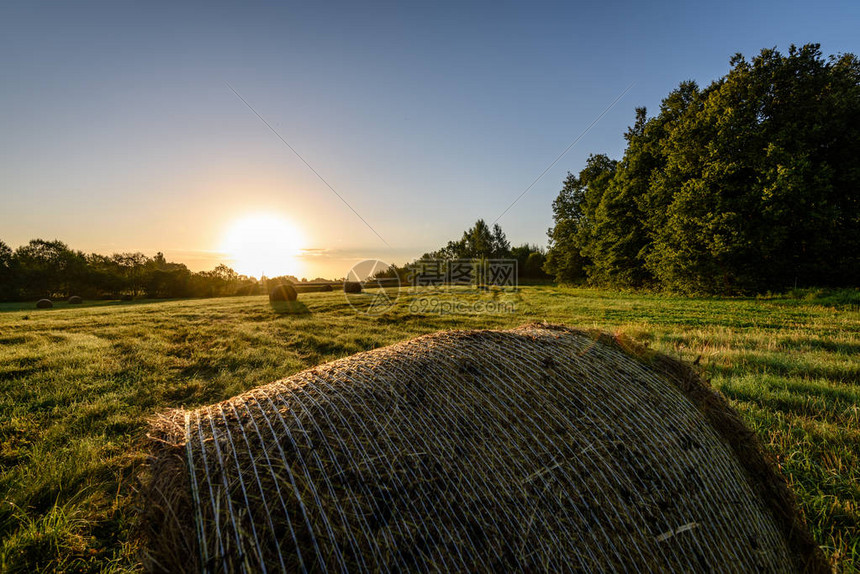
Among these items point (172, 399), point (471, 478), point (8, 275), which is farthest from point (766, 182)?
point (8, 275)

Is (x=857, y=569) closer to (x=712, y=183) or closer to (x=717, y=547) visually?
(x=717, y=547)

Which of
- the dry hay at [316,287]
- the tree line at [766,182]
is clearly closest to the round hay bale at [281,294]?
the dry hay at [316,287]

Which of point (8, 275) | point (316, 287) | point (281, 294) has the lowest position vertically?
point (281, 294)

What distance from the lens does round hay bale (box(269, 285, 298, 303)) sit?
22.9 m

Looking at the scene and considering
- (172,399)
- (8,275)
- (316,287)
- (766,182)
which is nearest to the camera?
(172,399)

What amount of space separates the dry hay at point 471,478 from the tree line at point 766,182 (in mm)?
26190

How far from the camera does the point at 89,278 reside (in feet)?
153

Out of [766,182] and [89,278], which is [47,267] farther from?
[766,182]

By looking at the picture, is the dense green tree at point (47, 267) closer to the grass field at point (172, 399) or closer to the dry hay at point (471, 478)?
the grass field at point (172, 399)

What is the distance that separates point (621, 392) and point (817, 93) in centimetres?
3400

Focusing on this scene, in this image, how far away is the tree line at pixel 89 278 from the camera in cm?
4250

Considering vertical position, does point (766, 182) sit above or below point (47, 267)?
above

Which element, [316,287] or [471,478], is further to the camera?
[316,287]

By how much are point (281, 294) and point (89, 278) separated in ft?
159
